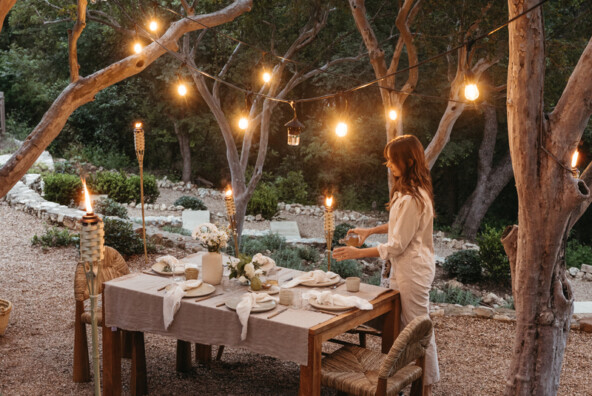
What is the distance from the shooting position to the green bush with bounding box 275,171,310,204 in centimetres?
1484

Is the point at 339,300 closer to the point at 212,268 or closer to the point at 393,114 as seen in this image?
the point at 212,268

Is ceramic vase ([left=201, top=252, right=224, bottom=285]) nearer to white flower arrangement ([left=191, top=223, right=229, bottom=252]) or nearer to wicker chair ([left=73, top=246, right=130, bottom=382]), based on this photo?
white flower arrangement ([left=191, top=223, right=229, bottom=252])

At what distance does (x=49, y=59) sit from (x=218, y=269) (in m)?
14.7

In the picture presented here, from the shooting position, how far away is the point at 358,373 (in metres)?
3.53

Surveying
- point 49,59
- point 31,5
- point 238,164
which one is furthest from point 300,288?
point 49,59

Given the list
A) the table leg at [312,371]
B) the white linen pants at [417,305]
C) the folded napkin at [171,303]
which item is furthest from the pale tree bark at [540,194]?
the folded napkin at [171,303]

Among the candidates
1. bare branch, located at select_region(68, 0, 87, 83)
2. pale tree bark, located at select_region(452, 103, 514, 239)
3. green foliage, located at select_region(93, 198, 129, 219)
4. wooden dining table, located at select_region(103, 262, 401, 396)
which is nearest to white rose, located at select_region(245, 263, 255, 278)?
wooden dining table, located at select_region(103, 262, 401, 396)

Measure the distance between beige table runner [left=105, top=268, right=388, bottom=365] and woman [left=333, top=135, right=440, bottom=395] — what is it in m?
0.22

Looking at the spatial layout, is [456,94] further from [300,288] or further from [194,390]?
[194,390]

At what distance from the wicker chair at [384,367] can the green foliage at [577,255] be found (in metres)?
9.16

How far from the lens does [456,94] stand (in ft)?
23.2

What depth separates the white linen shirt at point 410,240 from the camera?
377 cm

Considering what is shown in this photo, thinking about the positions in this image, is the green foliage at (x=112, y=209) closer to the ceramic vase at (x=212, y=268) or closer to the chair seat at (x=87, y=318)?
the chair seat at (x=87, y=318)

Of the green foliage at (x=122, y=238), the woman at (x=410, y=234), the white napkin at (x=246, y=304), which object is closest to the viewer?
the white napkin at (x=246, y=304)
